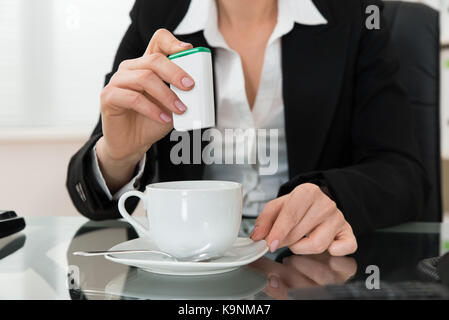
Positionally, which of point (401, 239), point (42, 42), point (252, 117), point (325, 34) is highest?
point (42, 42)

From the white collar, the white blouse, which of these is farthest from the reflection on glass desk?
the white collar

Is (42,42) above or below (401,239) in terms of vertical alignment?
above

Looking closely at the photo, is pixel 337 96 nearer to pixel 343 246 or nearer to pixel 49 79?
pixel 343 246

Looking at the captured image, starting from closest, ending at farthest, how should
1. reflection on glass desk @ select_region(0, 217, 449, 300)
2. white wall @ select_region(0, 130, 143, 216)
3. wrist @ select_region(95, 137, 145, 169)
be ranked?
reflection on glass desk @ select_region(0, 217, 449, 300) → wrist @ select_region(95, 137, 145, 169) → white wall @ select_region(0, 130, 143, 216)

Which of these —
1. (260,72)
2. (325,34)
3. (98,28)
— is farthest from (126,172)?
(98,28)

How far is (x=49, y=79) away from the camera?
5.34ft

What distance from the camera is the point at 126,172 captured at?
2.52ft

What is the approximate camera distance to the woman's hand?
20.3 inches

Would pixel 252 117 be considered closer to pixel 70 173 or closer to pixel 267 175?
pixel 267 175

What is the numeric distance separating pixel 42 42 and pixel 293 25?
1.07 meters

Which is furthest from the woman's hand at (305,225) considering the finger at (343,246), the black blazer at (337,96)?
the black blazer at (337,96)

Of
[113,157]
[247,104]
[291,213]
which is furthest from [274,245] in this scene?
[247,104]

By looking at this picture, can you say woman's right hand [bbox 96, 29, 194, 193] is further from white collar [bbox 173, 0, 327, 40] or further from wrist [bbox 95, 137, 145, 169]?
white collar [bbox 173, 0, 327, 40]

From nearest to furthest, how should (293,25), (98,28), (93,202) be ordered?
A: (93,202)
(293,25)
(98,28)
